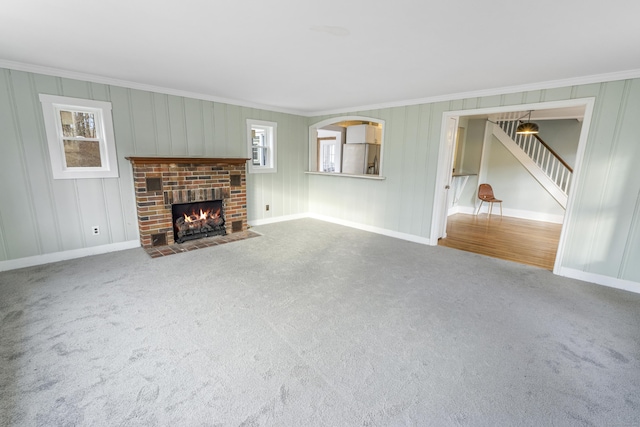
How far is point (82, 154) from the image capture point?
12.3 feet

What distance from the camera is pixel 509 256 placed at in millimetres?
4215

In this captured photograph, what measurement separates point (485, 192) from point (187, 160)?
6729 millimetres

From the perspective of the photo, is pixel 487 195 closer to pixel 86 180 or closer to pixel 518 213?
pixel 518 213

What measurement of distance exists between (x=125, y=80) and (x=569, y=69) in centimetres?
525

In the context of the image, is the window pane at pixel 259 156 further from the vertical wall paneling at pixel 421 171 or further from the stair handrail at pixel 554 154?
the stair handrail at pixel 554 154

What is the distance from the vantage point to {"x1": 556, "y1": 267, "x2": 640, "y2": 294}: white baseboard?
126 inches

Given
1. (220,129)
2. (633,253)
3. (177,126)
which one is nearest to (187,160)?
(177,126)

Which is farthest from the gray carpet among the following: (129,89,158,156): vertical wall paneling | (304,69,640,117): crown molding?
(304,69,640,117): crown molding

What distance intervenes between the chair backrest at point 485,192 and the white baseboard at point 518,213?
0.48 metres

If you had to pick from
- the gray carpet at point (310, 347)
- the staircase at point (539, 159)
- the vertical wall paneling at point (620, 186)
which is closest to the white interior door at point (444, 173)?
the gray carpet at point (310, 347)

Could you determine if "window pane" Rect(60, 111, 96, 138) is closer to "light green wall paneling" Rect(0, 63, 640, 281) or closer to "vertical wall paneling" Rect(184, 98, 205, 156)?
"light green wall paneling" Rect(0, 63, 640, 281)

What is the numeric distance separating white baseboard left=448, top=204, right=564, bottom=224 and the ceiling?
13.9ft

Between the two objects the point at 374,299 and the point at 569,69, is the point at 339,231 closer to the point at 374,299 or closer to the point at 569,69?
the point at 374,299

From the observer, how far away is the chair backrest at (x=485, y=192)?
6971 millimetres
